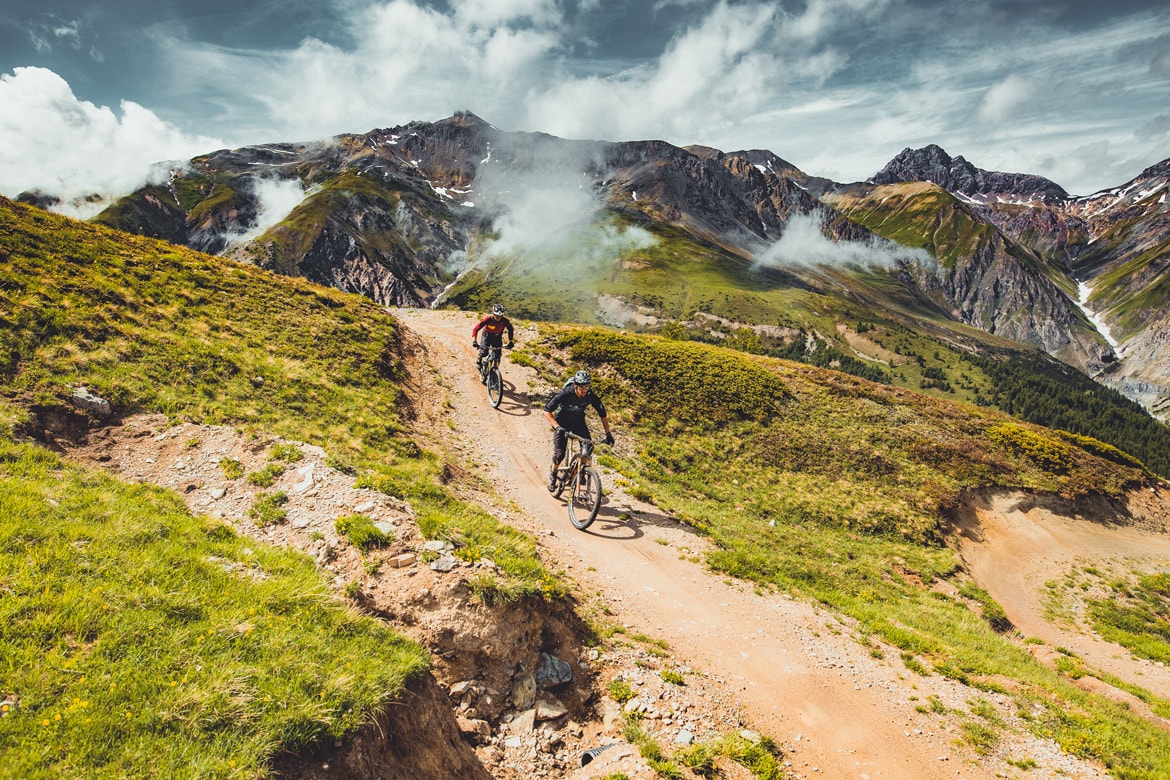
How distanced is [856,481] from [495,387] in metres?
21.5

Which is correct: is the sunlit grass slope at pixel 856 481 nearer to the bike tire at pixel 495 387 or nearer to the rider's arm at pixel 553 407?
the rider's arm at pixel 553 407

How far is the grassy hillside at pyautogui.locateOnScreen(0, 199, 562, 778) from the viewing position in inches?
182

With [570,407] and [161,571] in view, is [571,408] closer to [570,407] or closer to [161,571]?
[570,407]

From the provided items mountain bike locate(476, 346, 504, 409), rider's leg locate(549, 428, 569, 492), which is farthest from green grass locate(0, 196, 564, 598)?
mountain bike locate(476, 346, 504, 409)

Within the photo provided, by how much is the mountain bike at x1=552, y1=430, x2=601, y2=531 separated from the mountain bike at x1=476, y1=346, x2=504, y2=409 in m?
9.36

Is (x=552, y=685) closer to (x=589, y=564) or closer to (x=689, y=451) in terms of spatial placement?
(x=589, y=564)

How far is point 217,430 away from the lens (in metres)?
13.5

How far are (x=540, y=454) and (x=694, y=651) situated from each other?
11335mm

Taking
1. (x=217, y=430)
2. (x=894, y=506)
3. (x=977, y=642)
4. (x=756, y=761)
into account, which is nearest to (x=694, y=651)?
(x=756, y=761)

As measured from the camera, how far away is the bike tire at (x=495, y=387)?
81.1ft

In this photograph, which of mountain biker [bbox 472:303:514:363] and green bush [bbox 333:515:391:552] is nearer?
green bush [bbox 333:515:391:552]

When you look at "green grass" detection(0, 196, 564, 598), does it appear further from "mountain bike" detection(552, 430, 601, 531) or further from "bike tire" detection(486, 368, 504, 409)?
"bike tire" detection(486, 368, 504, 409)

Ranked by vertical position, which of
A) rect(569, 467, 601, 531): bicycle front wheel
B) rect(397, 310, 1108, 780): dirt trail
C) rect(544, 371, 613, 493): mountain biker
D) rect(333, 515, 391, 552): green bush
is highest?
rect(544, 371, 613, 493): mountain biker

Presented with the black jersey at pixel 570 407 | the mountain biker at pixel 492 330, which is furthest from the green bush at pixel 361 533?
the mountain biker at pixel 492 330
